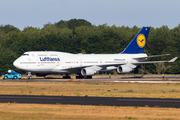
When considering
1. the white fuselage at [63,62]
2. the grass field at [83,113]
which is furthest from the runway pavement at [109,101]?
the white fuselage at [63,62]

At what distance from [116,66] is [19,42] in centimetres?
5479

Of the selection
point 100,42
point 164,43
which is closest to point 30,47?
point 100,42

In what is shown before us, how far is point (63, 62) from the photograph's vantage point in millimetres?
62094

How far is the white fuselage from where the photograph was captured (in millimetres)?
59188

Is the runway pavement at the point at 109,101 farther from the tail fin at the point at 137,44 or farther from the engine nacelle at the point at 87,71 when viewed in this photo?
the tail fin at the point at 137,44

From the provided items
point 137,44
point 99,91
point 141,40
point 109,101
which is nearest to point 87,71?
point 137,44

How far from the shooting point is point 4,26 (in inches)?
7274

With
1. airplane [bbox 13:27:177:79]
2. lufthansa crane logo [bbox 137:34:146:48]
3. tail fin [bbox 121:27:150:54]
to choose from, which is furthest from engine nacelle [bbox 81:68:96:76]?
lufthansa crane logo [bbox 137:34:146:48]

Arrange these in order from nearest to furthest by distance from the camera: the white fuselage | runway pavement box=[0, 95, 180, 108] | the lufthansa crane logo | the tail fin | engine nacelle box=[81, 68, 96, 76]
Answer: runway pavement box=[0, 95, 180, 108] → the white fuselage → engine nacelle box=[81, 68, 96, 76] → the tail fin → the lufthansa crane logo

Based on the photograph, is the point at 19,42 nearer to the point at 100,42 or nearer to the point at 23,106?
the point at 100,42

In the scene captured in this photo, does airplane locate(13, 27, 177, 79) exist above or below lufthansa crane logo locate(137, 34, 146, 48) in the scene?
below

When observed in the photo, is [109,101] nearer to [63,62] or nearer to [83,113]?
[83,113]

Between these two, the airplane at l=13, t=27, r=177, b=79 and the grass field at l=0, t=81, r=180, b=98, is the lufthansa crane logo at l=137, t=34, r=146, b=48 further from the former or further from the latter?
the grass field at l=0, t=81, r=180, b=98

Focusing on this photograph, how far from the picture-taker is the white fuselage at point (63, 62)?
5919 cm
